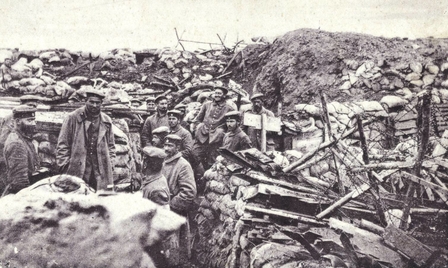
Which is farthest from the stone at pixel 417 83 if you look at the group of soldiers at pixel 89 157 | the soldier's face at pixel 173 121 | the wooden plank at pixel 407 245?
the wooden plank at pixel 407 245

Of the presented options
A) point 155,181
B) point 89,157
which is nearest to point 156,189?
point 155,181

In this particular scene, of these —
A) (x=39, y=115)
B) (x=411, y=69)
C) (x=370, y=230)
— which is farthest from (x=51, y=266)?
(x=411, y=69)

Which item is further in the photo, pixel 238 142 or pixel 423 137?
pixel 238 142

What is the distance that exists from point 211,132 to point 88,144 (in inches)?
116

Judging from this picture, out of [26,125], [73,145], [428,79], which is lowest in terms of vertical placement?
[73,145]

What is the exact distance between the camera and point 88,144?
519cm

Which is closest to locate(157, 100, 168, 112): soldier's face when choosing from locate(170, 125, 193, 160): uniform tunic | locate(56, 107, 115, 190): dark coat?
locate(170, 125, 193, 160): uniform tunic

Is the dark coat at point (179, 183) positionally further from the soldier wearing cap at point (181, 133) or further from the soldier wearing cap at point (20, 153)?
the soldier wearing cap at point (20, 153)

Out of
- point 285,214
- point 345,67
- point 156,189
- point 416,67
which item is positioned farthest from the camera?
point 345,67

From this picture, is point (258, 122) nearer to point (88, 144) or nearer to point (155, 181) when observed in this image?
point (155, 181)

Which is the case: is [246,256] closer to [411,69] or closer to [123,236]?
[123,236]

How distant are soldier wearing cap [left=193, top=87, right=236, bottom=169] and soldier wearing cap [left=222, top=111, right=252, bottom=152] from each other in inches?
25.4

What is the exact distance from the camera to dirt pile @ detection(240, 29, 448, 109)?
945 centimetres

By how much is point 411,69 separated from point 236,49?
724 centimetres
